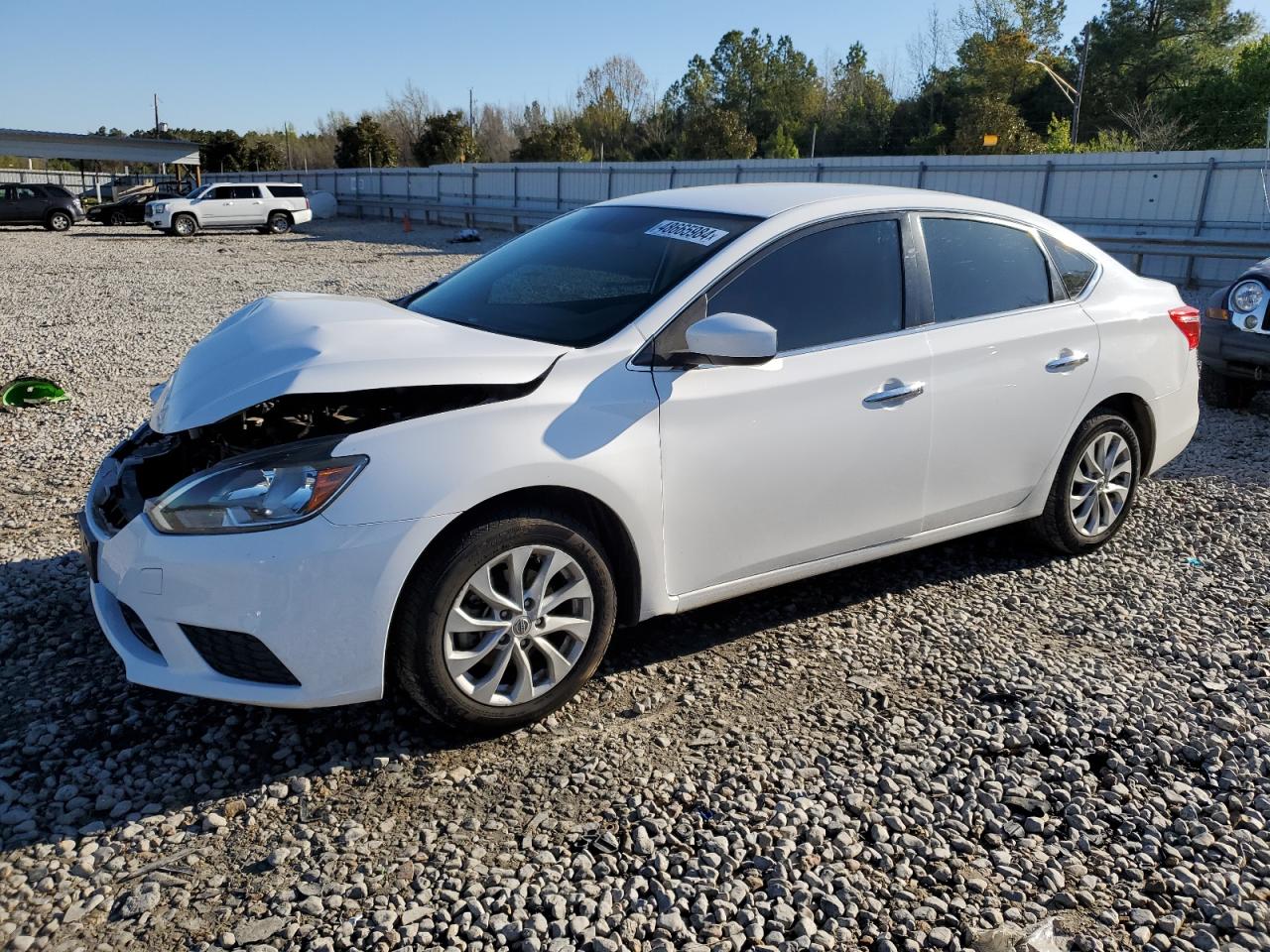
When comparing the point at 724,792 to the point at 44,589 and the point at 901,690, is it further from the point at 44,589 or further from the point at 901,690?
the point at 44,589

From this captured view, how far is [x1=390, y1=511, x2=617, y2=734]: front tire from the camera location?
10.0ft

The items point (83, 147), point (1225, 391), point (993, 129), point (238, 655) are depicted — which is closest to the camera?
point (238, 655)

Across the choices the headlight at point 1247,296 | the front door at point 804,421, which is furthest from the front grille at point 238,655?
the headlight at point 1247,296

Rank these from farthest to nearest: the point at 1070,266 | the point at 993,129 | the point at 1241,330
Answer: the point at 993,129 < the point at 1241,330 < the point at 1070,266

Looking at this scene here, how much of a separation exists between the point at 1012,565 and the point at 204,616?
3.71 meters

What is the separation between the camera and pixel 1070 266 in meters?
4.75

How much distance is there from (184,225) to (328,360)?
102 ft

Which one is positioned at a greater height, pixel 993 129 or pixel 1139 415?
pixel 993 129

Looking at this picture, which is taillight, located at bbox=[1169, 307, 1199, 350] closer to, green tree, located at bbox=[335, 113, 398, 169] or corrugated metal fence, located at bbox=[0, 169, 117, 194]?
corrugated metal fence, located at bbox=[0, 169, 117, 194]

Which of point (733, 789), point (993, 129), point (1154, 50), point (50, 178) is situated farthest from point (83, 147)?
point (1154, 50)

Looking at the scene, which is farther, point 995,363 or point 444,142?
point 444,142

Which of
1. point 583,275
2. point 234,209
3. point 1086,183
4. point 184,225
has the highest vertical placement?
point 1086,183

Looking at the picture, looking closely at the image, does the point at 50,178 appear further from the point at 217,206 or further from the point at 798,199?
the point at 798,199

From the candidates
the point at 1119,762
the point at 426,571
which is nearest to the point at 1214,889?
the point at 1119,762
